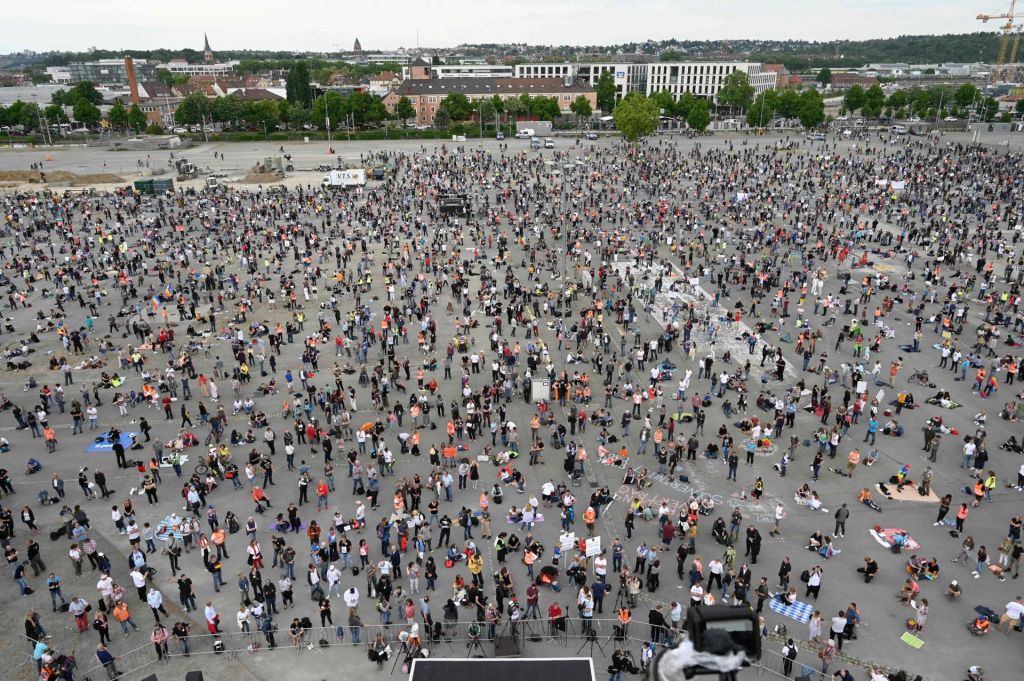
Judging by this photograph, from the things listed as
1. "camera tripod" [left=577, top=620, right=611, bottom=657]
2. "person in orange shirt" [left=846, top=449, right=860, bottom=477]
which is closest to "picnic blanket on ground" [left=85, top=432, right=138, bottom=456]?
"camera tripod" [left=577, top=620, right=611, bottom=657]

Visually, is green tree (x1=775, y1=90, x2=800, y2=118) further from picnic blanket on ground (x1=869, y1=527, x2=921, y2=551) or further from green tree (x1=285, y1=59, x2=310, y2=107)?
picnic blanket on ground (x1=869, y1=527, x2=921, y2=551)

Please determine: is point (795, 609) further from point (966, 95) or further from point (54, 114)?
point (54, 114)

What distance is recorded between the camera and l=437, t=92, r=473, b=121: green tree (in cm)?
12800

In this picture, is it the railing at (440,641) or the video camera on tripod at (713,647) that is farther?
the railing at (440,641)

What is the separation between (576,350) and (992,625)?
19422mm

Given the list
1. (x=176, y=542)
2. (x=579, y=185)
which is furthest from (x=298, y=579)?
(x=579, y=185)

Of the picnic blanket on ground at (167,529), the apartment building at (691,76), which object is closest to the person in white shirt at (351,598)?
the picnic blanket on ground at (167,529)

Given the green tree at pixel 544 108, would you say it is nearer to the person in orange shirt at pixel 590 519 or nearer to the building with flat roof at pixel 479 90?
the building with flat roof at pixel 479 90

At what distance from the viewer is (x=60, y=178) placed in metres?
81.3

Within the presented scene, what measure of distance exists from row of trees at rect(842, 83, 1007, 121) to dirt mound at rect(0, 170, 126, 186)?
132225mm

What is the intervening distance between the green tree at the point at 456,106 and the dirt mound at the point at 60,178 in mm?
62719

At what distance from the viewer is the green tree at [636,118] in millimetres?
97500

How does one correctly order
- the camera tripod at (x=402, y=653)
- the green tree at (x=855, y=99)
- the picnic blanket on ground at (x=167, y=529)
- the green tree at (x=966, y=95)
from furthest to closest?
the green tree at (x=855, y=99) < the green tree at (x=966, y=95) < the picnic blanket on ground at (x=167, y=529) < the camera tripod at (x=402, y=653)

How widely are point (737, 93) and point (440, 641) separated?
15601 cm
